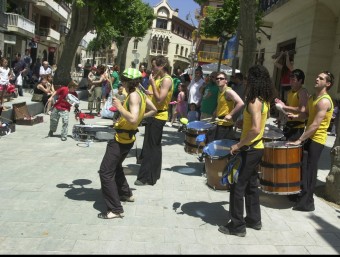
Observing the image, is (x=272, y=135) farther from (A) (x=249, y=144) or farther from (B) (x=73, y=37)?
(B) (x=73, y=37)

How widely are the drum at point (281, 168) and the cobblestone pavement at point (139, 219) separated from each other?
354 mm

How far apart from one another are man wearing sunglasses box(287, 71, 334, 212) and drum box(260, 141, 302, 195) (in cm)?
19

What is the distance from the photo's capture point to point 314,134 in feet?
17.4

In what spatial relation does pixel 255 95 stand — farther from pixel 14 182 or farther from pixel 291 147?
pixel 14 182

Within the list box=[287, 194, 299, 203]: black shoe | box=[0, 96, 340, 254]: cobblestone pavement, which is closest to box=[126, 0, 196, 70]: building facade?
box=[0, 96, 340, 254]: cobblestone pavement

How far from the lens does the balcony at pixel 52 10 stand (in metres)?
40.6

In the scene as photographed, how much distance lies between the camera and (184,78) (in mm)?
14875

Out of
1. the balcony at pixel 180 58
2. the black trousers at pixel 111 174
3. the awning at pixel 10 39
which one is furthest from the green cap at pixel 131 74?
the balcony at pixel 180 58

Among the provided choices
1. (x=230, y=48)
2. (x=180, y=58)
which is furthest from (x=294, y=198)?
(x=180, y=58)

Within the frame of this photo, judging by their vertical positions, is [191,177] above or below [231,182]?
below

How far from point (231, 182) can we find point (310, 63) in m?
13.9

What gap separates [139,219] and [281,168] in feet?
5.95

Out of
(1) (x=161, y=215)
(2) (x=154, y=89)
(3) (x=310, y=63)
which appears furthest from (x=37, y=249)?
(3) (x=310, y=63)

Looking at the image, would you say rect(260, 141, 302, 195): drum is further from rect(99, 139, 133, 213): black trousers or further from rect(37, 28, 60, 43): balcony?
rect(37, 28, 60, 43): balcony
